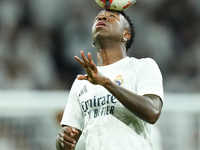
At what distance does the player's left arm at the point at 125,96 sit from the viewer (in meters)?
2.42

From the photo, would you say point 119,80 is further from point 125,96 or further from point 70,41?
point 70,41

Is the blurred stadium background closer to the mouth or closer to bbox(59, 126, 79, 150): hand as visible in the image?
the mouth

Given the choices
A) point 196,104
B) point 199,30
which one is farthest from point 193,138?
point 199,30

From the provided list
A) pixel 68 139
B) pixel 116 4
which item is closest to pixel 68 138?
pixel 68 139

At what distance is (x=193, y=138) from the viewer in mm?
5074

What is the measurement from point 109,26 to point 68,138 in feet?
3.34

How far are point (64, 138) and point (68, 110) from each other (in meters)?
0.37

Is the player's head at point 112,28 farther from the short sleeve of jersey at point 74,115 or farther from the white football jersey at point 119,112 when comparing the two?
the short sleeve of jersey at point 74,115

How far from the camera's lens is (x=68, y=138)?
2.79m

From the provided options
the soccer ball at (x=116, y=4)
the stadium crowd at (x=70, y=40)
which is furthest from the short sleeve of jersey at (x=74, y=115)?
the stadium crowd at (x=70, y=40)

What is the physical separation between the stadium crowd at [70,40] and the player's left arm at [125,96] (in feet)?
13.8

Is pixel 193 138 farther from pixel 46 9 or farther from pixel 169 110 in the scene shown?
pixel 46 9

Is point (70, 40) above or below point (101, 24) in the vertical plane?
above

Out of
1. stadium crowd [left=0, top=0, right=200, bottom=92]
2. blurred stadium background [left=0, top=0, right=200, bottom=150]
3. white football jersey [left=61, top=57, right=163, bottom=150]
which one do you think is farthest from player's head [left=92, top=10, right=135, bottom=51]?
stadium crowd [left=0, top=0, right=200, bottom=92]
